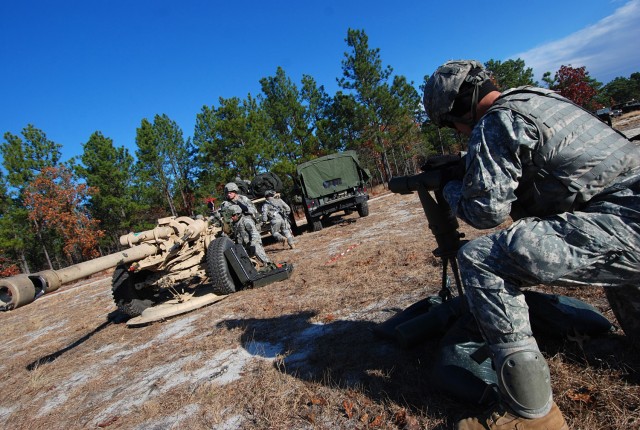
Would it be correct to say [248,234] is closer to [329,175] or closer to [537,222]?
[329,175]

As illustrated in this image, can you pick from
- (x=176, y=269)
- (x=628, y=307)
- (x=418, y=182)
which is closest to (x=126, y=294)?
(x=176, y=269)

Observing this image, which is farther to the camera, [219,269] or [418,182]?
[219,269]

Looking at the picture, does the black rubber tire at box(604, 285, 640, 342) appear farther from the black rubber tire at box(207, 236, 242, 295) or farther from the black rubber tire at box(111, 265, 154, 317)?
→ the black rubber tire at box(111, 265, 154, 317)

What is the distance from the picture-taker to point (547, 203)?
5.78 ft

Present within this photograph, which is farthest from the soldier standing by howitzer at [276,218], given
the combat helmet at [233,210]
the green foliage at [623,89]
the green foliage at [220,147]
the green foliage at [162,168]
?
the green foliage at [623,89]

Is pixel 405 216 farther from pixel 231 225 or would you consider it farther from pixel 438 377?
pixel 438 377

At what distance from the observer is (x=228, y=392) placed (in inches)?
110

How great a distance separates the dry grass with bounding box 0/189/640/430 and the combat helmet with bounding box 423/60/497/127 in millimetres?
1484

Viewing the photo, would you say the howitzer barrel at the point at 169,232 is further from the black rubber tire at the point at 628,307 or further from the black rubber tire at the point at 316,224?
the black rubber tire at the point at 316,224

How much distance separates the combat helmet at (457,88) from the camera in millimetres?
1936

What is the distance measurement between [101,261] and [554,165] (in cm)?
384

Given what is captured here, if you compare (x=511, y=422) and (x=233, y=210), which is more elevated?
(x=233, y=210)

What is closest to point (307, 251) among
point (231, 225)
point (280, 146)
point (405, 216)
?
point (231, 225)

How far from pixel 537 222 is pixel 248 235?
618cm
